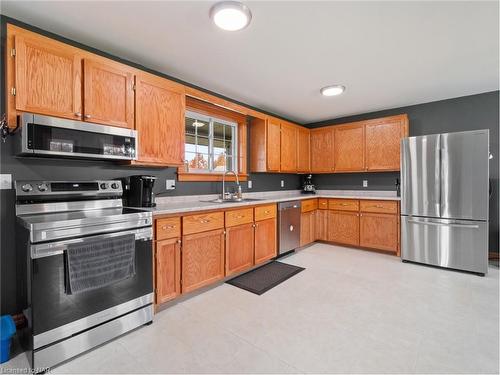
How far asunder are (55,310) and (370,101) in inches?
175

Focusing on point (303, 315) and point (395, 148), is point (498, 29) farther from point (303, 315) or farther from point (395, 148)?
point (303, 315)

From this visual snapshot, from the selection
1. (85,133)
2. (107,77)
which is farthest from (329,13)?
(85,133)

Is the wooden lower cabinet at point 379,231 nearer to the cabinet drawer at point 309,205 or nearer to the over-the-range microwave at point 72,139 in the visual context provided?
the cabinet drawer at point 309,205

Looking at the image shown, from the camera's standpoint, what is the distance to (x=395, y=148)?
4152 millimetres

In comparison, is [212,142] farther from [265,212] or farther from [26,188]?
[26,188]

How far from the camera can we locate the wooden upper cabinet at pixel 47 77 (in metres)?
1.81

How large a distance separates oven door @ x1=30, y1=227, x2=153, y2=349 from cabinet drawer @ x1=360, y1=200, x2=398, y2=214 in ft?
11.3

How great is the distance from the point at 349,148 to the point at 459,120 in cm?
159

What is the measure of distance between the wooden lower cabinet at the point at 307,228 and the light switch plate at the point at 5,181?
11.6ft

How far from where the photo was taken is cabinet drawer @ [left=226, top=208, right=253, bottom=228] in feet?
9.50

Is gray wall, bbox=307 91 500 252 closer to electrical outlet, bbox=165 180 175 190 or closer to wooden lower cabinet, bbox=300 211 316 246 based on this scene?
wooden lower cabinet, bbox=300 211 316 246

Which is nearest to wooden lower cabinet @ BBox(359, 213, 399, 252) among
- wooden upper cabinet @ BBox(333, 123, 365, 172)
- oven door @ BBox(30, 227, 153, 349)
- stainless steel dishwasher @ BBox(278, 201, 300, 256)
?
wooden upper cabinet @ BBox(333, 123, 365, 172)

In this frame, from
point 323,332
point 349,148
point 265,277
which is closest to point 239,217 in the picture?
point 265,277

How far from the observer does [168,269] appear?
233 centimetres
